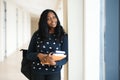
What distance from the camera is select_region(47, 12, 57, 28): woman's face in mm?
2199

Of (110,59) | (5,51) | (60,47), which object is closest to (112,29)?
(110,59)

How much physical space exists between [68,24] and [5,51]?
7.89 meters

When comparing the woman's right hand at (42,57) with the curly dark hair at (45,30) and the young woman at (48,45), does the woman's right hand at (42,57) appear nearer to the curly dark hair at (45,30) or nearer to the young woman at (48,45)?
the young woman at (48,45)

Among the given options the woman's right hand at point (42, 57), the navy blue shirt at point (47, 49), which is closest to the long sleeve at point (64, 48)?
the navy blue shirt at point (47, 49)

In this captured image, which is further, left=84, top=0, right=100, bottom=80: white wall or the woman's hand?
the woman's hand

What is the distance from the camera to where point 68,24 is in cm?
207

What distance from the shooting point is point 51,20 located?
2.21 meters

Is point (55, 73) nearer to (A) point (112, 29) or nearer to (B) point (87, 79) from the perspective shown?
(B) point (87, 79)

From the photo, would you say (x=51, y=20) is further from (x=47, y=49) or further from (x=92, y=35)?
(x=92, y=35)

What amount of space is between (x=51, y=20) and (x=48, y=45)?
25 cm

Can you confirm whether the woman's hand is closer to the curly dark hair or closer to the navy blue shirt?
the navy blue shirt

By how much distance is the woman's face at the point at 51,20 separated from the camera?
2199mm

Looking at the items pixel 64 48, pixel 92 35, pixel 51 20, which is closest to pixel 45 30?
pixel 51 20

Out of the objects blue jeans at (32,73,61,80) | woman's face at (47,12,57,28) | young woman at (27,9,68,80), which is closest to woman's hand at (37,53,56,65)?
young woman at (27,9,68,80)
